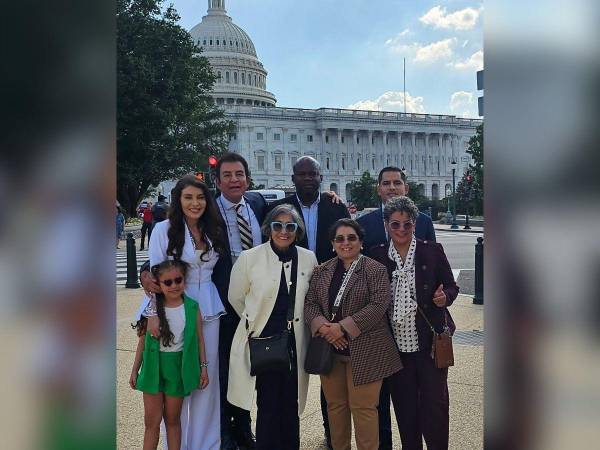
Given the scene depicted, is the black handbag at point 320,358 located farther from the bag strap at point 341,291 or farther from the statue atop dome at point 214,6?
the statue atop dome at point 214,6

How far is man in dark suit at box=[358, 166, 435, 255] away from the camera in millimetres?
4414

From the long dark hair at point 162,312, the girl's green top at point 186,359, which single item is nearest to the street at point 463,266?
the girl's green top at point 186,359

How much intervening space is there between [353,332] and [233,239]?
1.27 m

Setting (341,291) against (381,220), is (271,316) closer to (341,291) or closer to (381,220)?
(341,291)

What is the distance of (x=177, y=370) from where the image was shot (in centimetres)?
366

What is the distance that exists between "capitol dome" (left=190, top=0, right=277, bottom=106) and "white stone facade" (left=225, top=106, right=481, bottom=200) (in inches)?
471

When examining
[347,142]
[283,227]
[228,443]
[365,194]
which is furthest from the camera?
[347,142]

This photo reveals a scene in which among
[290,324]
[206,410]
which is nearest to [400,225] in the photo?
[290,324]

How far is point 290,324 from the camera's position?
382 centimetres

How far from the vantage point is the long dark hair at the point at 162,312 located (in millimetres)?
3594

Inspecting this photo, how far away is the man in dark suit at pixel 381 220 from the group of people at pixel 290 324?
1.77 feet
